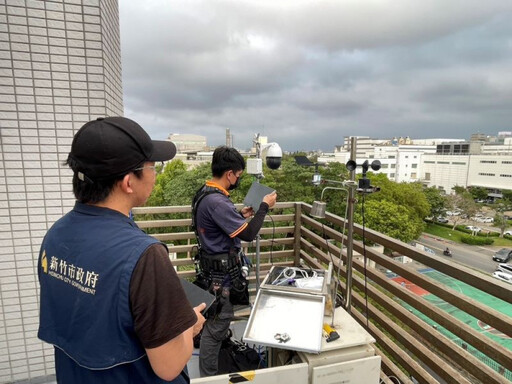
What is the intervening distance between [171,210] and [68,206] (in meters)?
1.38

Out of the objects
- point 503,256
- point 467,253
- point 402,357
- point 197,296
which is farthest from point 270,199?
point 467,253

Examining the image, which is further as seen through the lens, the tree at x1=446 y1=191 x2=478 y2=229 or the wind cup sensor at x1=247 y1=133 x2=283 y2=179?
the tree at x1=446 y1=191 x2=478 y2=229

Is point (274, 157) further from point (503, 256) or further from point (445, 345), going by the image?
point (503, 256)

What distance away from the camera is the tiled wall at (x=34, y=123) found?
2375 millimetres

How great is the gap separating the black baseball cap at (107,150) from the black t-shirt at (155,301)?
288 mm

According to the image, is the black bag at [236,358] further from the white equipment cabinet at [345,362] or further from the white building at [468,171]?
the white building at [468,171]

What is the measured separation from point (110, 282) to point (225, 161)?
165 centimetres

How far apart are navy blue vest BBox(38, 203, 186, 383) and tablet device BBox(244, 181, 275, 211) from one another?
5.84 ft

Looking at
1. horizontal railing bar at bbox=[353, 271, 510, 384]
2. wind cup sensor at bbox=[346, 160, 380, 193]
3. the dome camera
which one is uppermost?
the dome camera

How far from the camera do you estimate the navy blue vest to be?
814 mm

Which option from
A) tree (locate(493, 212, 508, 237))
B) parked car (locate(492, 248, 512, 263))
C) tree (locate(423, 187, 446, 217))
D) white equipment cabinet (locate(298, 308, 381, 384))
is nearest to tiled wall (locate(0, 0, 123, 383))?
white equipment cabinet (locate(298, 308, 381, 384))

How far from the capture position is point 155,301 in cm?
81

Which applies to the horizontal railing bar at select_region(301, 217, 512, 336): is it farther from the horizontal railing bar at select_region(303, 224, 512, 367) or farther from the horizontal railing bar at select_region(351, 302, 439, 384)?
the horizontal railing bar at select_region(351, 302, 439, 384)

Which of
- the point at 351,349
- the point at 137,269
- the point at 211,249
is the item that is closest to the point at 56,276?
the point at 137,269
